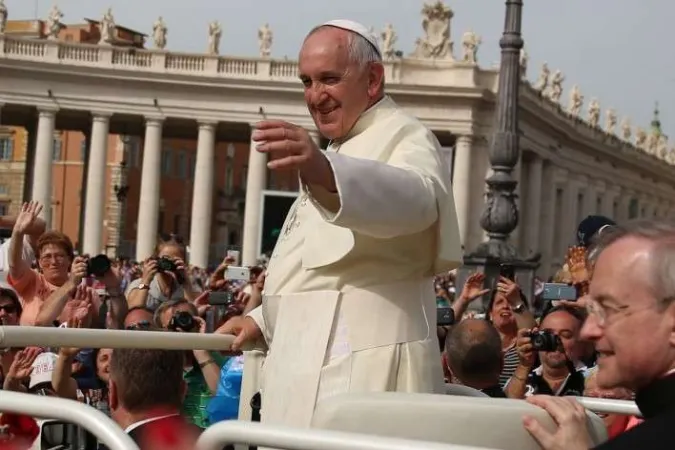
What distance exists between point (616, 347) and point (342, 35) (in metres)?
1.49

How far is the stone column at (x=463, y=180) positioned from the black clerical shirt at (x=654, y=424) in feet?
205

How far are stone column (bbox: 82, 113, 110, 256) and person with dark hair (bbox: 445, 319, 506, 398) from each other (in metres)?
56.7

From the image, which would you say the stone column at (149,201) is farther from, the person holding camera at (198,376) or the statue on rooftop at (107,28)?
the person holding camera at (198,376)

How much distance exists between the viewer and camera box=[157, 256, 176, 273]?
33.7 ft

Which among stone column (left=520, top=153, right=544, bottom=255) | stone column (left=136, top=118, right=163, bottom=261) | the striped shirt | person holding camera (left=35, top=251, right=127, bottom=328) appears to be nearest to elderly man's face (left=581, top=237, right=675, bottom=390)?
the striped shirt

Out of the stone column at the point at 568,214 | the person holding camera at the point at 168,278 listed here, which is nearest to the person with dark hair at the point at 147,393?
the person holding camera at the point at 168,278

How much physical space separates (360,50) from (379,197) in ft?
2.19

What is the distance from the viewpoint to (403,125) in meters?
3.86

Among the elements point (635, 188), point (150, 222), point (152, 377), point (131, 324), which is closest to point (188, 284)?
point (131, 324)

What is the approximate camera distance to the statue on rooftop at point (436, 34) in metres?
67.0

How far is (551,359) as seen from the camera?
661 centimetres

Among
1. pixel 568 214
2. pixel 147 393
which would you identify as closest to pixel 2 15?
pixel 568 214

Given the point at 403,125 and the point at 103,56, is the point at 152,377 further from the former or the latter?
the point at 103,56

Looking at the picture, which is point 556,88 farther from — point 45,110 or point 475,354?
point 475,354
